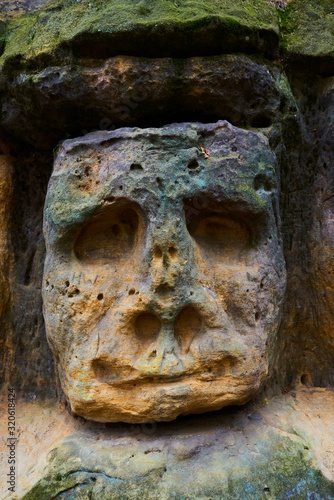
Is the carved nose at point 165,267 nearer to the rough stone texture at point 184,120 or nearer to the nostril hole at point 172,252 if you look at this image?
the nostril hole at point 172,252

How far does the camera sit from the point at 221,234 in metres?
2.75

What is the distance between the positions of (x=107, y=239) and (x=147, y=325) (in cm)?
64

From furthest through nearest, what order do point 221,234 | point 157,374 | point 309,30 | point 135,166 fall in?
point 309,30 < point 221,234 < point 135,166 < point 157,374

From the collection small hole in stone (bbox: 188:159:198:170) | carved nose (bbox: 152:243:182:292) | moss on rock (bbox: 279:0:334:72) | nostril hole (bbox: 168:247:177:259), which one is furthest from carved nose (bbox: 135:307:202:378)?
moss on rock (bbox: 279:0:334:72)

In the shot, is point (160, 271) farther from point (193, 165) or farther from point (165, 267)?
point (193, 165)

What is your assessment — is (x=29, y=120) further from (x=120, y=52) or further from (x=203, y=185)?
(x=203, y=185)

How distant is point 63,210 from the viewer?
8.25 ft

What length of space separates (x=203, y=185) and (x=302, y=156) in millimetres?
1116

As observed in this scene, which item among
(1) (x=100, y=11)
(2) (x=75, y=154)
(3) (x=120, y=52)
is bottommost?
(2) (x=75, y=154)

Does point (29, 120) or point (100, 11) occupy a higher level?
point (100, 11)

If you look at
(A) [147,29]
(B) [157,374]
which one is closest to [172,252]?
(B) [157,374]

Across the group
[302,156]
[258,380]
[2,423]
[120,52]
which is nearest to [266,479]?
[258,380]

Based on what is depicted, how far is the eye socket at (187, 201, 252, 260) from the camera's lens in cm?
269

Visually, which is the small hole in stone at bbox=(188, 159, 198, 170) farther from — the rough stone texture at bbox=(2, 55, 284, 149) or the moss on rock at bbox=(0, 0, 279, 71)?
the moss on rock at bbox=(0, 0, 279, 71)
